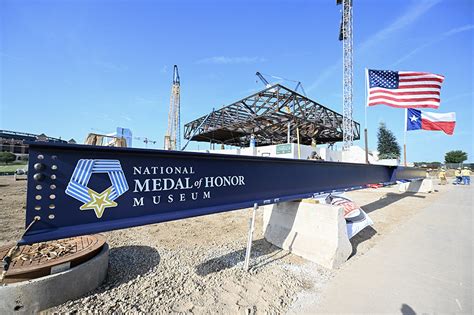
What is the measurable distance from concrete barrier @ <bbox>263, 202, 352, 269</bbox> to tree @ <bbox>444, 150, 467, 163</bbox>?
8101 cm

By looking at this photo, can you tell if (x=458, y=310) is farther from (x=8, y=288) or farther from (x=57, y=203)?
(x=8, y=288)

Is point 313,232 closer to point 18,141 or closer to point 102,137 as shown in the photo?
point 18,141

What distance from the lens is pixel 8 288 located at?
71.0 inches

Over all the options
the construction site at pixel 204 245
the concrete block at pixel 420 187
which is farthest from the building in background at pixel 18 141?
the concrete block at pixel 420 187

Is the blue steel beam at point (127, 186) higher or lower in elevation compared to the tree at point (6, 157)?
lower

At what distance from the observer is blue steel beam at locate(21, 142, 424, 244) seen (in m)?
1.56

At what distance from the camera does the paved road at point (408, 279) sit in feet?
7.30

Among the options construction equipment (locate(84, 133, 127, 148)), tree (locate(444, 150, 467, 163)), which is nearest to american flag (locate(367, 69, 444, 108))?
construction equipment (locate(84, 133, 127, 148))

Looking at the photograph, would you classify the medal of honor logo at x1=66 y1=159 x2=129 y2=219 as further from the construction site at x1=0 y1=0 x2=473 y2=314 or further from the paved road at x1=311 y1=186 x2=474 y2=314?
the paved road at x1=311 y1=186 x2=474 y2=314

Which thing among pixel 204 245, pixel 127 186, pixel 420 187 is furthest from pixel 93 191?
pixel 420 187

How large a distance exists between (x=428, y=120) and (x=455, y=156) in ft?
236

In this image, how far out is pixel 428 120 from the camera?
11.8 meters

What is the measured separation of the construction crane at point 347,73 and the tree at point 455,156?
182ft

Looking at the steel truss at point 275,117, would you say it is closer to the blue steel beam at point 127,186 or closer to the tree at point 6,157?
the blue steel beam at point 127,186
